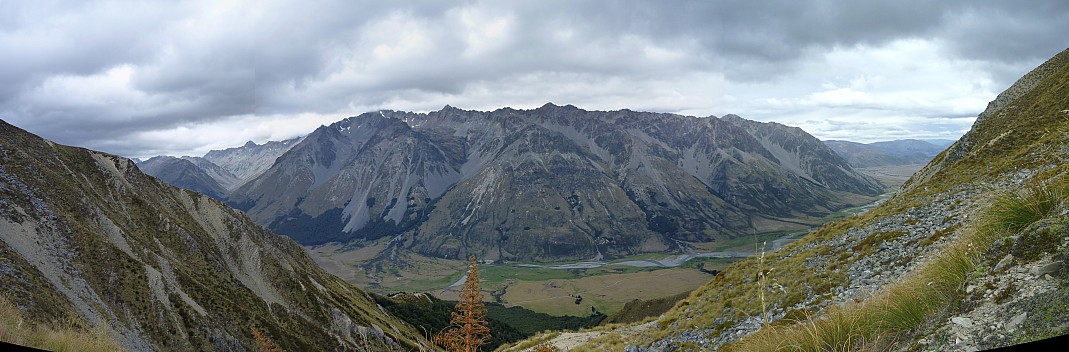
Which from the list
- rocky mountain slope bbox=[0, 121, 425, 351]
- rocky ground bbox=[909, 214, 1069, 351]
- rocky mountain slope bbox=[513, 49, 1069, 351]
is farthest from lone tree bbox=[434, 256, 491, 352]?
rocky mountain slope bbox=[0, 121, 425, 351]

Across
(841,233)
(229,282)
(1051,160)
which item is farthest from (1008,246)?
(229,282)

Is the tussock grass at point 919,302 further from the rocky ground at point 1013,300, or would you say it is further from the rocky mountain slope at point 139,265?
the rocky mountain slope at point 139,265

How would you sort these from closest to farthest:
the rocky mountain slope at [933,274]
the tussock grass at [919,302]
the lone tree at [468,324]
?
the rocky mountain slope at [933,274] < the tussock grass at [919,302] < the lone tree at [468,324]

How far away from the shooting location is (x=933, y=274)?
21.6 feet

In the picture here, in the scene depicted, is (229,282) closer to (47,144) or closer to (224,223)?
(224,223)

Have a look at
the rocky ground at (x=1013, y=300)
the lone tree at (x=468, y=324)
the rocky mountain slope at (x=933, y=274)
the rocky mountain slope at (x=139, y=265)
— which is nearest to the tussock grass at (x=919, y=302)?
the rocky mountain slope at (x=933, y=274)

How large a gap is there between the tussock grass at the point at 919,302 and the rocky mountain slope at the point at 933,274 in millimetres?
20

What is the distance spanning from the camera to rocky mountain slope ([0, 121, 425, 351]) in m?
46.0

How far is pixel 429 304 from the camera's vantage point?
7032 inches

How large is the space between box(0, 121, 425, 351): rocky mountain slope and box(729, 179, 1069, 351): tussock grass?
29.0m

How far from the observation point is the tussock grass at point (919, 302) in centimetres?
576

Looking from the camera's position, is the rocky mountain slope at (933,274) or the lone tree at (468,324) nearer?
the rocky mountain slope at (933,274)

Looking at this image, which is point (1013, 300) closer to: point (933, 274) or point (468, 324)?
point (933, 274)

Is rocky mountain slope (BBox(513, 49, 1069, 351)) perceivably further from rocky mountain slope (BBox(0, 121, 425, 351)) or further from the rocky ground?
rocky mountain slope (BBox(0, 121, 425, 351))
